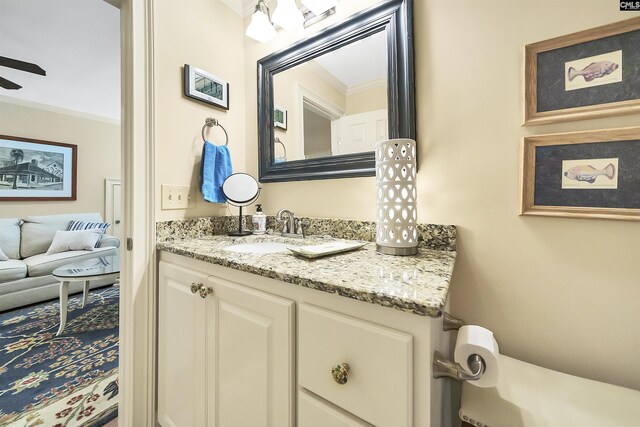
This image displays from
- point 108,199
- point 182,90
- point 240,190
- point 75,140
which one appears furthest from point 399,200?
point 75,140

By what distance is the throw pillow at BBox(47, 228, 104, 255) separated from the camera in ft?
9.75

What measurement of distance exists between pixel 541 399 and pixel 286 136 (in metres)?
1.37

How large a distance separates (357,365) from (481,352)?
0.24m

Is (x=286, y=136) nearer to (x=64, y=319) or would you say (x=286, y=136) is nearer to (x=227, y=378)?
(x=227, y=378)

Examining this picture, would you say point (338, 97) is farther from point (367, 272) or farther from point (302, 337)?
point (302, 337)

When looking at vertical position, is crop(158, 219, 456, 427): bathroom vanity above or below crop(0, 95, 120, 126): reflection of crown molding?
below

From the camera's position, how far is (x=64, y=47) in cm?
222

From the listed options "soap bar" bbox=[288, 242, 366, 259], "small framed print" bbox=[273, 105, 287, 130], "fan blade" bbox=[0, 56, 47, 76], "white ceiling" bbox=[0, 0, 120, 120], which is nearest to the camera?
"soap bar" bbox=[288, 242, 366, 259]

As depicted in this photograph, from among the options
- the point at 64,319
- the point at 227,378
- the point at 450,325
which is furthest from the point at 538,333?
the point at 64,319

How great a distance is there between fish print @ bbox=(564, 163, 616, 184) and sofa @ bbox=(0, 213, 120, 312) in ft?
12.8

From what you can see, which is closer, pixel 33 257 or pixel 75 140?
pixel 33 257

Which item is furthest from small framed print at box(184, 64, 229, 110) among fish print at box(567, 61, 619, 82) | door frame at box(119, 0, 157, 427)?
fish print at box(567, 61, 619, 82)

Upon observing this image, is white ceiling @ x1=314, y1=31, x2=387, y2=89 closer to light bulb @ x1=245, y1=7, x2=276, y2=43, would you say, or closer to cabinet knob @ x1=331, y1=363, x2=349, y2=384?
light bulb @ x1=245, y1=7, x2=276, y2=43

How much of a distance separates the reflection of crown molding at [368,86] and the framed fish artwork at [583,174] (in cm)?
55
